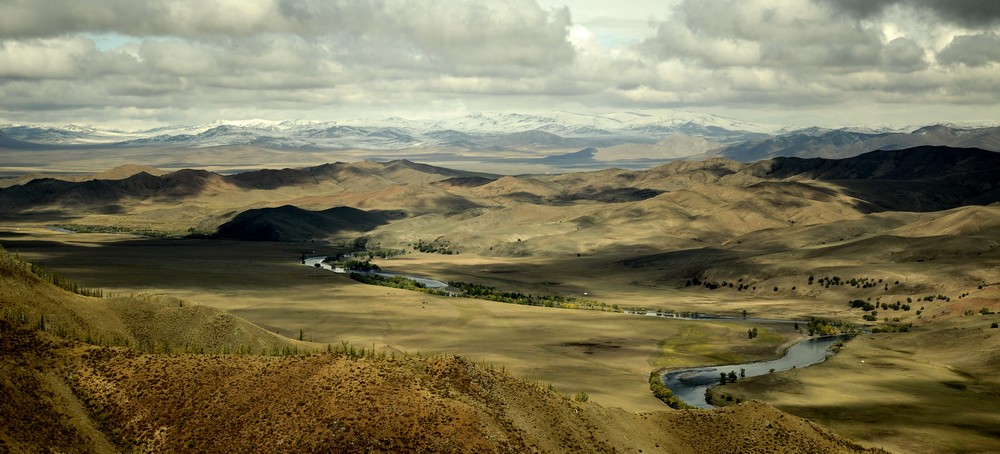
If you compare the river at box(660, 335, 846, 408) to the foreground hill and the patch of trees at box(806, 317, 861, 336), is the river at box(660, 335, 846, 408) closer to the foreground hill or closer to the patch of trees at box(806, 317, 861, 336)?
the patch of trees at box(806, 317, 861, 336)

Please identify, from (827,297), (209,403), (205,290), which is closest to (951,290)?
(827,297)

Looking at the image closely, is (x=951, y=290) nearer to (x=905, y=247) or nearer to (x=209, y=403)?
(x=905, y=247)

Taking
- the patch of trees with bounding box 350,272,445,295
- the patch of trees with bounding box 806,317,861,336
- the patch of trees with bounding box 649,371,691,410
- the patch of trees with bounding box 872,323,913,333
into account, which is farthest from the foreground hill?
the patch of trees with bounding box 350,272,445,295

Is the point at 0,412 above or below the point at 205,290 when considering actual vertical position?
above

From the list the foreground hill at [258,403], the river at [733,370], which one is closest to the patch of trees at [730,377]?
the river at [733,370]

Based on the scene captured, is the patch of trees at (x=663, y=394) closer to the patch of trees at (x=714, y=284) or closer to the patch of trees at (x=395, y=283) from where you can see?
the patch of trees at (x=395, y=283)

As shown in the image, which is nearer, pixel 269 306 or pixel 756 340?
pixel 756 340

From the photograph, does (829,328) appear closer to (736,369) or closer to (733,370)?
(736,369)

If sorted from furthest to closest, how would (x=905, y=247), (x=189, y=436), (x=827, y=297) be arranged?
(x=905, y=247)
(x=827, y=297)
(x=189, y=436)
